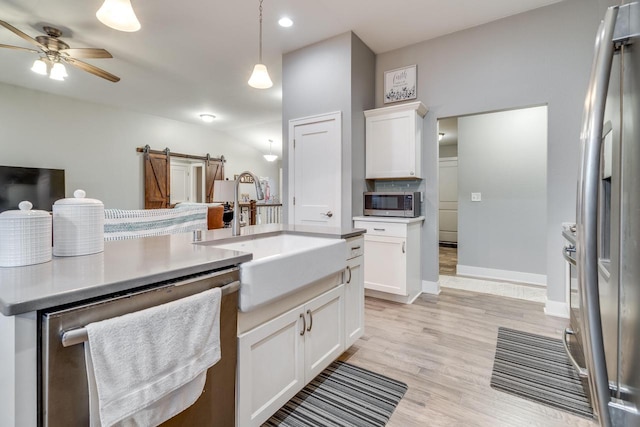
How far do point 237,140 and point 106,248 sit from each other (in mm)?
Result: 8011

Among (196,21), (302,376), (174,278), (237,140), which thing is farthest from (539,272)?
(237,140)

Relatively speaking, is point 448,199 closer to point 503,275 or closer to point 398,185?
point 503,275

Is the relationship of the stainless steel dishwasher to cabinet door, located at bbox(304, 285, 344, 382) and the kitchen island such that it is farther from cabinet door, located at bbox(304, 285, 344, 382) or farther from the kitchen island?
cabinet door, located at bbox(304, 285, 344, 382)

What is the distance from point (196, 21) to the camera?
3.31m

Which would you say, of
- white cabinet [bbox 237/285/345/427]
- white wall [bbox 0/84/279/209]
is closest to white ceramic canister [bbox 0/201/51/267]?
white cabinet [bbox 237/285/345/427]

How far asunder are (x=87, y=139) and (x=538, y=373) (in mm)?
7561

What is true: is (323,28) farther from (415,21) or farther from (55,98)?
(55,98)

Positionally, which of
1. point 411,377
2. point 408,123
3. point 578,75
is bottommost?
point 411,377

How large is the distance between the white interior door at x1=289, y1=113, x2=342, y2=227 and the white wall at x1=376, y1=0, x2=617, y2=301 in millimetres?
1128

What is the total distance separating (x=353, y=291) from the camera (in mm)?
2090

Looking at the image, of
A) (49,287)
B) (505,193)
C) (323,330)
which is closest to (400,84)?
(505,193)

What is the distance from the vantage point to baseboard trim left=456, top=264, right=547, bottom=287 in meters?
3.92

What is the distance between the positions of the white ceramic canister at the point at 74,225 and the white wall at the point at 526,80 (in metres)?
3.37

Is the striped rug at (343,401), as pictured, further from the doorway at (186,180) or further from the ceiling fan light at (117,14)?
the doorway at (186,180)
